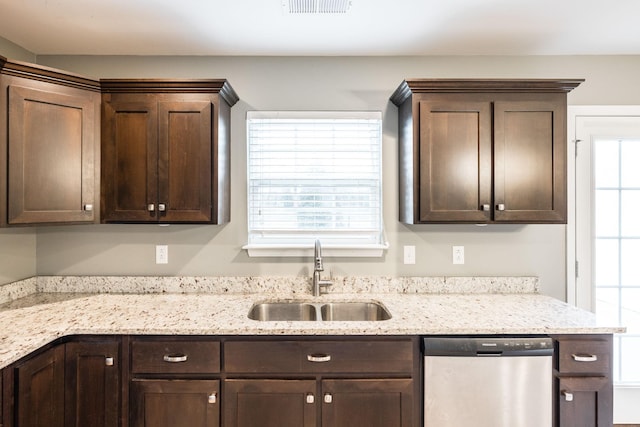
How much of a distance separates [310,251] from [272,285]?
34cm

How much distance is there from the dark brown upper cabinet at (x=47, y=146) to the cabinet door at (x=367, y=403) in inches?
65.2

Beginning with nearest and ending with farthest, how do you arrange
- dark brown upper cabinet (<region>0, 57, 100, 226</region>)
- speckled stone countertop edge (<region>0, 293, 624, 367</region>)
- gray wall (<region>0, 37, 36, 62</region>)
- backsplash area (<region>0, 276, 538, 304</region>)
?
speckled stone countertop edge (<region>0, 293, 624, 367</region>) < dark brown upper cabinet (<region>0, 57, 100, 226</region>) < gray wall (<region>0, 37, 36, 62</region>) < backsplash area (<region>0, 276, 538, 304</region>)

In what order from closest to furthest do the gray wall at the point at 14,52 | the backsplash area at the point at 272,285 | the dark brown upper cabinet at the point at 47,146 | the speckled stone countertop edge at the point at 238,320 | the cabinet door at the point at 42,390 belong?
the cabinet door at the point at 42,390 → the speckled stone countertop edge at the point at 238,320 → the dark brown upper cabinet at the point at 47,146 → the gray wall at the point at 14,52 → the backsplash area at the point at 272,285

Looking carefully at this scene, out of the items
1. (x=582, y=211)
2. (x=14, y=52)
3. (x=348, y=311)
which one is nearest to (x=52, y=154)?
(x=14, y=52)

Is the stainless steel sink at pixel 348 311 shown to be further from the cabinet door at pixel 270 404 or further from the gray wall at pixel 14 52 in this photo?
the gray wall at pixel 14 52

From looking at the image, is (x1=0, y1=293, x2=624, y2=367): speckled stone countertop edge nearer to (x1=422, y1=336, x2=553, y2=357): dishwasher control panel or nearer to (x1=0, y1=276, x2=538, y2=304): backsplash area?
(x1=422, y1=336, x2=553, y2=357): dishwasher control panel

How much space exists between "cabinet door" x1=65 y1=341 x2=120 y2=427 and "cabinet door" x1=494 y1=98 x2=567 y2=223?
7.23ft

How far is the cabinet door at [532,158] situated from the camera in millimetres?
2207

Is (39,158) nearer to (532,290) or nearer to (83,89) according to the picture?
(83,89)

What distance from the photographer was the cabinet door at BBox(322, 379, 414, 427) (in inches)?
71.6

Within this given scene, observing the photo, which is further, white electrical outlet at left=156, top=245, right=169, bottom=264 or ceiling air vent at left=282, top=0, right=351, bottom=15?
white electrical outlet at left=156, top=245, right=169, bottom=264

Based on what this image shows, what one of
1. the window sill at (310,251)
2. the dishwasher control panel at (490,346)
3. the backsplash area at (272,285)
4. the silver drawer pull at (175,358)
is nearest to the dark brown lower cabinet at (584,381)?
the dishwasher control panel at (490,346)

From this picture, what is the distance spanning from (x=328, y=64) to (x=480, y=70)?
1031mm

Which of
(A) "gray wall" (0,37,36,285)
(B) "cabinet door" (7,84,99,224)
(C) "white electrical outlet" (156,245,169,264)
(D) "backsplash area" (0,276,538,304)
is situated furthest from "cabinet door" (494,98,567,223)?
(A) "gray wall" (0,37,36,285)
